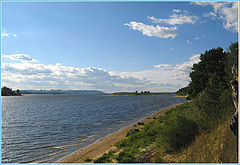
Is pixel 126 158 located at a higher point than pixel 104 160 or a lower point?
higher

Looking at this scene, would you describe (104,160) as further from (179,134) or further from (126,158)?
(179,134)

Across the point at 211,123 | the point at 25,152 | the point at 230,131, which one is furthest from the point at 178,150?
the point at 25,152

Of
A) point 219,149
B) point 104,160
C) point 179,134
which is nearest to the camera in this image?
point 219,149

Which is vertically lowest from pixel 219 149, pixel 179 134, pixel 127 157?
pixel 127 157

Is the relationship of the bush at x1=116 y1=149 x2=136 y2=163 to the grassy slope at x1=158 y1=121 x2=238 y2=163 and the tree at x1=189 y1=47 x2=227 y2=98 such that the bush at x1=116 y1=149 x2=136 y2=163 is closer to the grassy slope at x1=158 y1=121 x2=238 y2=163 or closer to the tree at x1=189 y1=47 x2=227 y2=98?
the grassy slope at x1=158 y1=121 x2=238 y2=163

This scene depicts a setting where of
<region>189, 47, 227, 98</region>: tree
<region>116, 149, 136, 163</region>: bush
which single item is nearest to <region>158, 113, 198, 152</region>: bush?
<region>116, 149, 136, 163</region>: bush

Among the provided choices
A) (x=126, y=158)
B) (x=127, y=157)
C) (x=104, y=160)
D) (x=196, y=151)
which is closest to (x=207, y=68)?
(x=127, y=157)

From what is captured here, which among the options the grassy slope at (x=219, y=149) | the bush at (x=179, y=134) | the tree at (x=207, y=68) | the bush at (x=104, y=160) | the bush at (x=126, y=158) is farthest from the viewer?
the tree at (x=207, y=68)

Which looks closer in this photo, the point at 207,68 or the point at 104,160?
the point at 104,160

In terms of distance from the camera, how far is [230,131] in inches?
267

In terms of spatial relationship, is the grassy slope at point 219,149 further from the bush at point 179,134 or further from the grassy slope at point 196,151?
the bush at point 179,134

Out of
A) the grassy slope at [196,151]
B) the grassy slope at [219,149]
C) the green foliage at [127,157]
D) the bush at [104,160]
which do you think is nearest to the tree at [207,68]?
the grassy slope at [196,151]

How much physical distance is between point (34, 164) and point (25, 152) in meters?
4.16

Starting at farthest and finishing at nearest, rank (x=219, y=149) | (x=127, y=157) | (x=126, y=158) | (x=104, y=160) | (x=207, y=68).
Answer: (x=207, y=68), (x=104, y=160), (x=127, y=157), (x=126, y=158), (x=219, y=149)
